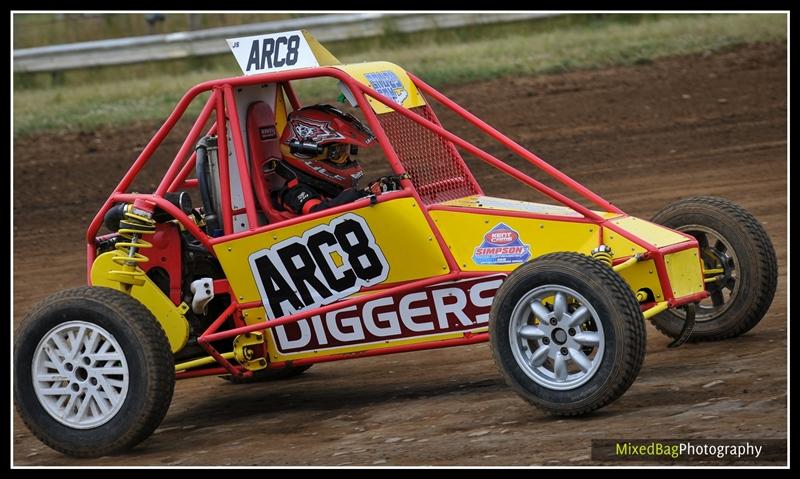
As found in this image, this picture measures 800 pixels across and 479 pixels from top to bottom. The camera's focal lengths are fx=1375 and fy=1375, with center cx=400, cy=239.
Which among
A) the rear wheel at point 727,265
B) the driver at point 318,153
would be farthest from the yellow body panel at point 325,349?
the rear wheel at point 727,265

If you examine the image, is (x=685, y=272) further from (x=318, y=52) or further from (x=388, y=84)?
(x=318, y=52)

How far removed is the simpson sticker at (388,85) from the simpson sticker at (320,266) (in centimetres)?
79

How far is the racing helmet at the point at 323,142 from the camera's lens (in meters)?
7.16

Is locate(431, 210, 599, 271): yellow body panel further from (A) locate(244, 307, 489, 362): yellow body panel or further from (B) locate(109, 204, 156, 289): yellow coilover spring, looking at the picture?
(B) locate(109, 204, 156, 289): yellow coilover spring

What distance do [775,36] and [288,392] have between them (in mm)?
10179

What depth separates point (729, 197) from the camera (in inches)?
454

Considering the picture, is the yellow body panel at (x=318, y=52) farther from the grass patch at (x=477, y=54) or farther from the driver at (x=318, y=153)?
the grass patch at (x=477, y=54)

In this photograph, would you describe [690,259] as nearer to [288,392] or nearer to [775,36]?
[288,392]

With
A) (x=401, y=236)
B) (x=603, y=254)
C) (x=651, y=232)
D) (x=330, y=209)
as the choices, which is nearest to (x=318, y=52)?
(x=330, y=209)

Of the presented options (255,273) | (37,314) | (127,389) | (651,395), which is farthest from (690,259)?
(37,314)

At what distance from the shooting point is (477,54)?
16344 mm

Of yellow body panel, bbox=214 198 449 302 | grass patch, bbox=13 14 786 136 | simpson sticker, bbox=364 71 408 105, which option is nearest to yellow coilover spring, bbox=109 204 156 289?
yellow body panel, bbox=214 198 449 302

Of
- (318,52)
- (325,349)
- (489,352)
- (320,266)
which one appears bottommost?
(489,352)

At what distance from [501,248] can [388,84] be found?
3.77 ft
